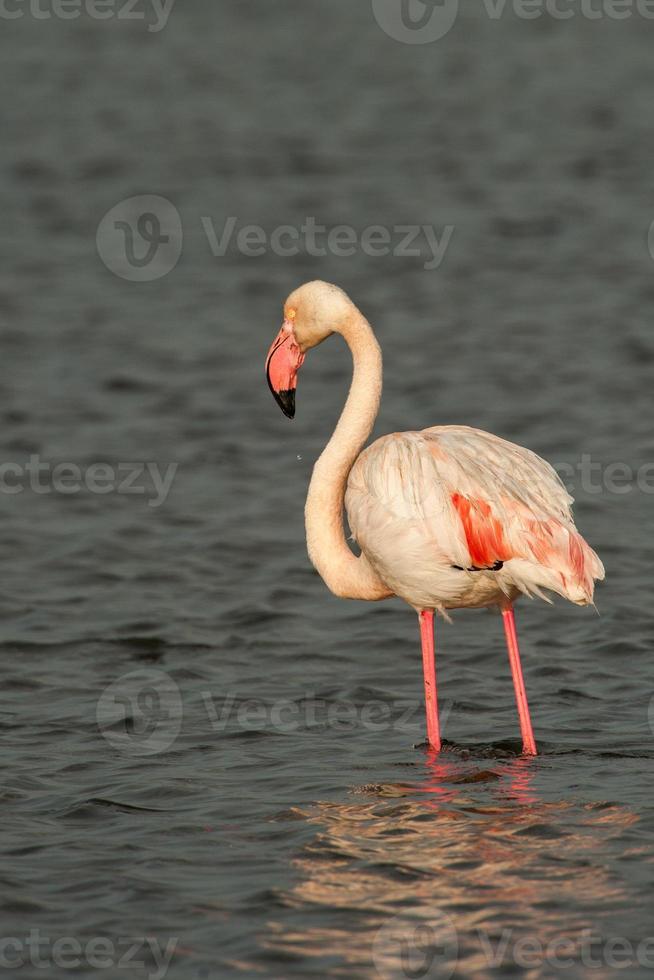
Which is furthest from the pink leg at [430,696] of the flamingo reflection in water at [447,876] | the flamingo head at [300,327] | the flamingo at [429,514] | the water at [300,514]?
the flamingo head at [300,327]

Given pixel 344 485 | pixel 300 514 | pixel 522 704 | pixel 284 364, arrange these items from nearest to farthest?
pixel 522 704, pixel 344 485, pixel 284 364, pixel 300 514

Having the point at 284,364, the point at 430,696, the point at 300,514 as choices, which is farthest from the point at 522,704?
the point at 300,514

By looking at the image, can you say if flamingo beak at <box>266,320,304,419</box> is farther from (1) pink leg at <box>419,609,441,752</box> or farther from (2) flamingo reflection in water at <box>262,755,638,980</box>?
(2) flamingo reflection in water at <box>262,755,638,980</box>

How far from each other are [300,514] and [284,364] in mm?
3921

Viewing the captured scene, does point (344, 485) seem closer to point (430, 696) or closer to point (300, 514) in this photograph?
point (430, 696)

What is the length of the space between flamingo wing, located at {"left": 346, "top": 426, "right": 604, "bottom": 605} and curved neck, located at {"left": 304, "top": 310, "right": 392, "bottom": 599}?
0.19 m

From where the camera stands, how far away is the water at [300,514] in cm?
611

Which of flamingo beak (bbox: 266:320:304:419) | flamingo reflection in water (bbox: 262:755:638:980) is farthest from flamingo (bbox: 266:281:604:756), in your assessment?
flamingo reflection in water (bbox: 262:755:638:980)

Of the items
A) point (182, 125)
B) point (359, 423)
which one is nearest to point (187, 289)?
point (182, 125)

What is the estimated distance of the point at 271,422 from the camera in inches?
552

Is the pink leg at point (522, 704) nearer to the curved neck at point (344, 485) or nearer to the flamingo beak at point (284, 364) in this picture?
the curved neck at point (344, 485)

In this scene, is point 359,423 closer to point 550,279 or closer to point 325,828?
point 325,828

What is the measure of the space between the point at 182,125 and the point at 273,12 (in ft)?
18.0

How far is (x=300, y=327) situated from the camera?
26.2 ft
